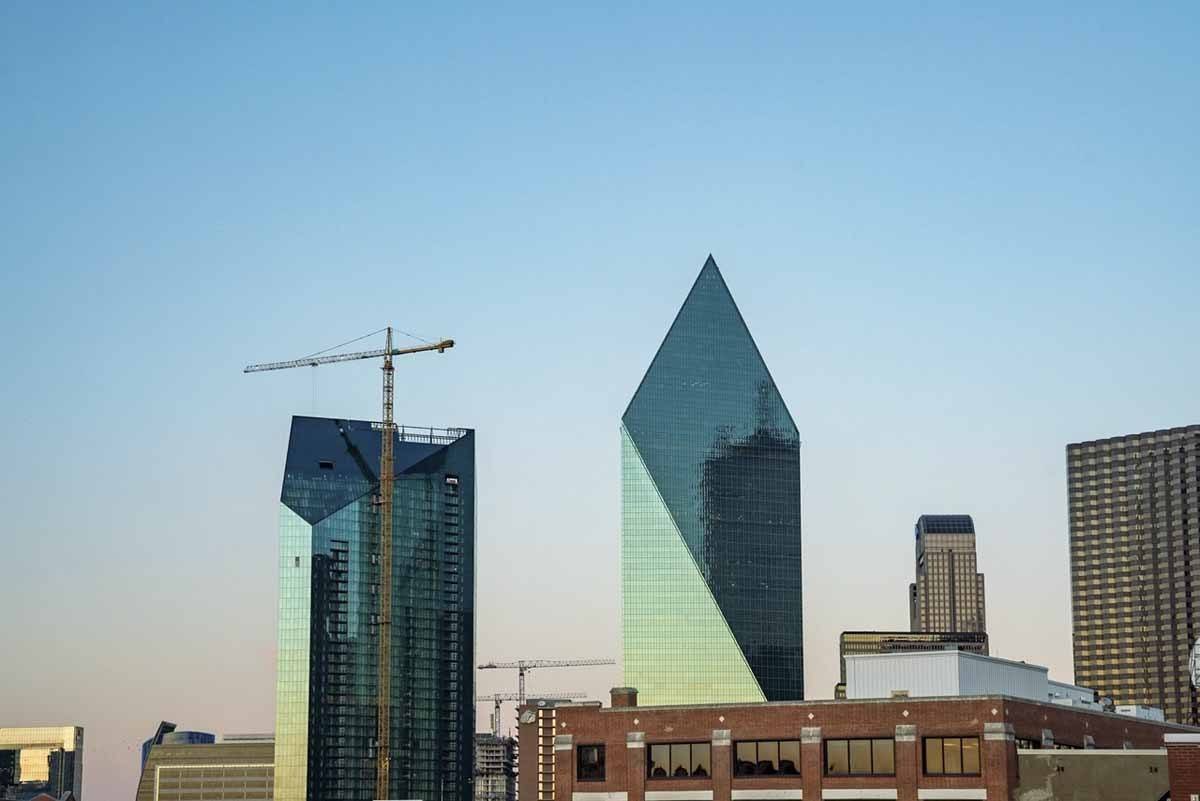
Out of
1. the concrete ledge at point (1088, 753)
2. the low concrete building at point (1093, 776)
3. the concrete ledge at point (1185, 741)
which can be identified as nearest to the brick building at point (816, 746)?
the low concrete building at point (1093, 776)

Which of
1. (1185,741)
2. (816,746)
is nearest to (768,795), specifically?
(816,746)

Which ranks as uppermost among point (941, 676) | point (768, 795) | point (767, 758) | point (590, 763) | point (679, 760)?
point (941, 676)

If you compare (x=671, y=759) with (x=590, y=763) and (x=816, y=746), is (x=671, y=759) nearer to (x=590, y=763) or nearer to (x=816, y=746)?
(x=590, y=763)

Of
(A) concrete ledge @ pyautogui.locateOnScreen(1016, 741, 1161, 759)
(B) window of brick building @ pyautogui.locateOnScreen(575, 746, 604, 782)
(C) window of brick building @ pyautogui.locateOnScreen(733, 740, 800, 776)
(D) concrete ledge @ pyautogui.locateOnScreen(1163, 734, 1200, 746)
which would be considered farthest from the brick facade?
(B) window of brick building @ pyautogui.locateOnScreen(575, 746, 604, 782)

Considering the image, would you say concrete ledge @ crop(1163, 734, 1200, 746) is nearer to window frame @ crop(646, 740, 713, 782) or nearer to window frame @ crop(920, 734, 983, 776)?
window frame @ crop(920, 734, 983, 776)

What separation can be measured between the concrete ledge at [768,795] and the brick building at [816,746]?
65 mm

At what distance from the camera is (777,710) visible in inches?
4003

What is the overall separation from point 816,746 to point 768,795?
13.0ft

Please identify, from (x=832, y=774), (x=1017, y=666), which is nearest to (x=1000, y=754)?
(x=832, y=774)

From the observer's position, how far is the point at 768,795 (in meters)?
101

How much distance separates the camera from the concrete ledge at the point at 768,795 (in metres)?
101

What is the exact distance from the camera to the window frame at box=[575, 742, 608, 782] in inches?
4183

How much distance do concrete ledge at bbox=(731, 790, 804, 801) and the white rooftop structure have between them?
20.8 feet

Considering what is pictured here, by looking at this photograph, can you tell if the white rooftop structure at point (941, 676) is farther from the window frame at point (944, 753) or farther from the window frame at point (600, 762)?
the window frame at point (600, 762)
